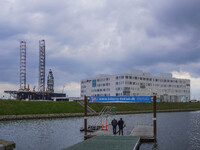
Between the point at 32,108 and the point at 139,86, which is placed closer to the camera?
the point at 32,108

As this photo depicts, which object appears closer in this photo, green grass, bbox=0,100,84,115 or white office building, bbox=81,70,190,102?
green grass, bbox=0,100,84,115

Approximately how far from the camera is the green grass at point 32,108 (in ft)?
229

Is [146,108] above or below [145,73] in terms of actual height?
below

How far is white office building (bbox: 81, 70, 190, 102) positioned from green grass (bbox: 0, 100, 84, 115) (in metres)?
75.0

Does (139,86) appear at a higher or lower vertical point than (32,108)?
higher

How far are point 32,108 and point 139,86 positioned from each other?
101m

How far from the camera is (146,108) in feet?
381

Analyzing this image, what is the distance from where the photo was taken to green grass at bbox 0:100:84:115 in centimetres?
6966

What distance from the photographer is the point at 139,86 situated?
545 ft

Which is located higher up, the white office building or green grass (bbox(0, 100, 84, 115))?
the white office building

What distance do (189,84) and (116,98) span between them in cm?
17151

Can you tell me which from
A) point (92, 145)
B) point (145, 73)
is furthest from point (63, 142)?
point (145, 73)

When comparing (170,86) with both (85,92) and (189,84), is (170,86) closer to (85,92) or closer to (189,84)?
(189,84)

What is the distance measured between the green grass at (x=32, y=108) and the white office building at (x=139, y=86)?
246 ft
